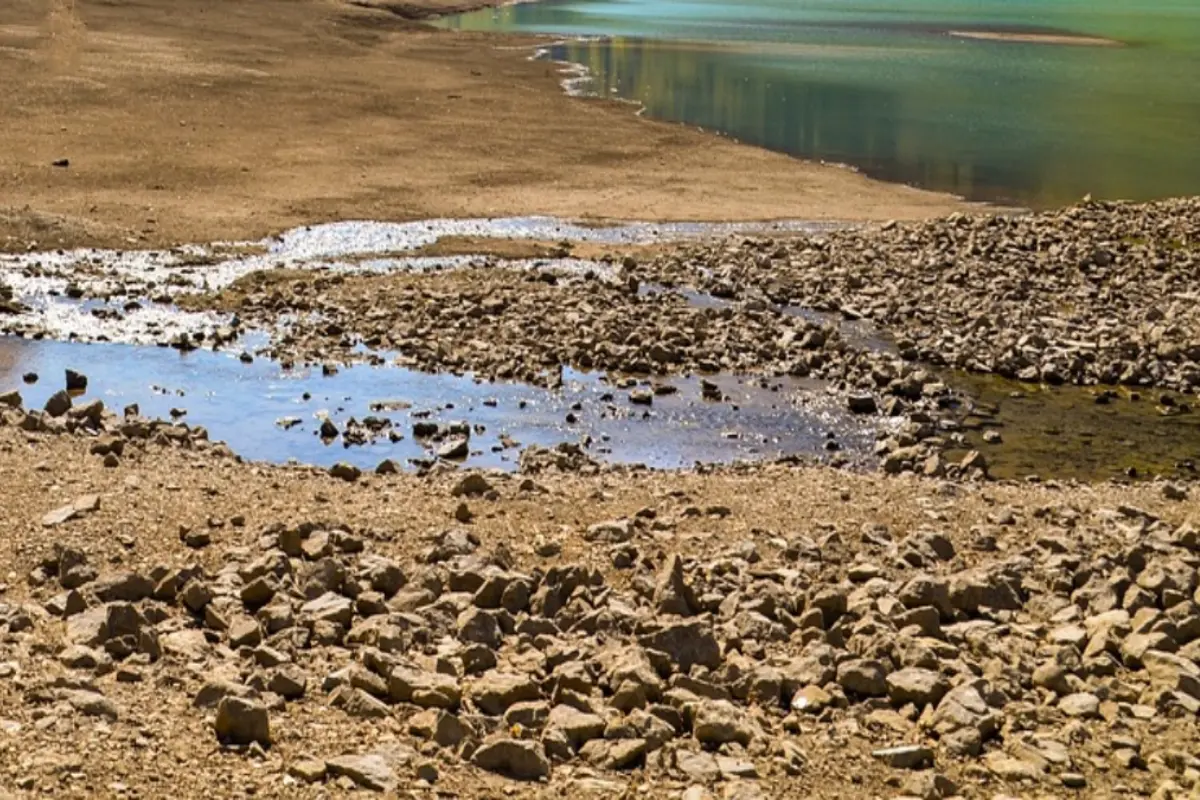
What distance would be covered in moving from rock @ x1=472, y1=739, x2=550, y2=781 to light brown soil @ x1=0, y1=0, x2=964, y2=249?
18374 millimetres

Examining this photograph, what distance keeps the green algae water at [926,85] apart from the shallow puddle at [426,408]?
60.8 feet

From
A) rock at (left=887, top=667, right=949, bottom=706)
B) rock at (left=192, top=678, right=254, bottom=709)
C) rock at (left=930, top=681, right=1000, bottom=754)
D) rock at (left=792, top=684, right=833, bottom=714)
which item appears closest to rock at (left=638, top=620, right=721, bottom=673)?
rock at (left=792, top=684, right=833, bottom=714)

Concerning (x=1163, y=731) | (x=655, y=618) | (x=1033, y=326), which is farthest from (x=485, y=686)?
(x=1033, y=326)

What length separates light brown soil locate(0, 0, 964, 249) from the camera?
29.1m

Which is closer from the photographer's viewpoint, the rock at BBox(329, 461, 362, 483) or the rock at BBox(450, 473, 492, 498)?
the rock at BBox(450, 473, 492, 498)

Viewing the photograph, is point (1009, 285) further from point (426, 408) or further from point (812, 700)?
point (812, 700)

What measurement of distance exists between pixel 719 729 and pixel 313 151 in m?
28.7

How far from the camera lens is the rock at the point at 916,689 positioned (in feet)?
29.7

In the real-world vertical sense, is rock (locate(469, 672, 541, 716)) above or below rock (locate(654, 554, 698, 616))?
above

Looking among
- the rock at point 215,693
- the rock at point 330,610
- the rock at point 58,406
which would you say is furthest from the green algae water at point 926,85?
the rock at point 215,693

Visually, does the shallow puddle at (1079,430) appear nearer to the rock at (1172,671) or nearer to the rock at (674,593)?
the rock at (1172,671)

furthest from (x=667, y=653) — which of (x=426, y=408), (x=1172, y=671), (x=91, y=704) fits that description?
(x=426, y=408)

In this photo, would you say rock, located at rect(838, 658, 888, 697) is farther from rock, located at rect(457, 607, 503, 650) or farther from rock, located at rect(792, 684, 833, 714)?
rock, located at rect(457, 607, 503, 650)

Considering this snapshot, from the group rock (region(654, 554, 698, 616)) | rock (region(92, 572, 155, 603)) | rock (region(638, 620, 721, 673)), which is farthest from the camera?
rock (region(654, 554, 698, 616))
